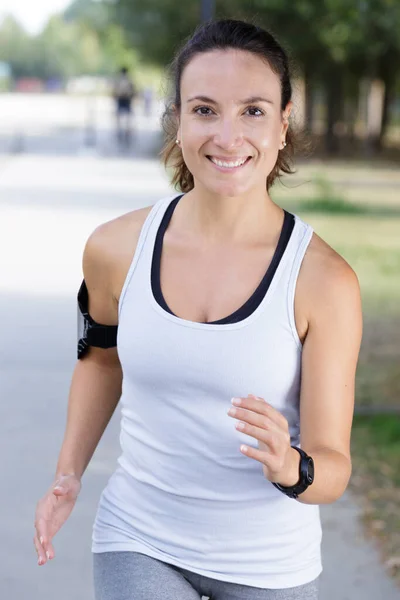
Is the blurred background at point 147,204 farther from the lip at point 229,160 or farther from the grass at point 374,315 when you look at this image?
the lip at point 229,160

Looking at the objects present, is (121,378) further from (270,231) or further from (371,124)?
(371,124)

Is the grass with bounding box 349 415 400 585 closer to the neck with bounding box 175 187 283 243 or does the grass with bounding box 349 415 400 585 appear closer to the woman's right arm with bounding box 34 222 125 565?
the woman's right arm with bounding box 34 222 125 565

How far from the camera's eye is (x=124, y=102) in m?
27.7

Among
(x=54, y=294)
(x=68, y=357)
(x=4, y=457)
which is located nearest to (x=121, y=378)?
(x=4, y=457)

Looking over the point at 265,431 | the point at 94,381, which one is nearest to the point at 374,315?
the point at 94,381

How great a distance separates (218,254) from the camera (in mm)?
2162

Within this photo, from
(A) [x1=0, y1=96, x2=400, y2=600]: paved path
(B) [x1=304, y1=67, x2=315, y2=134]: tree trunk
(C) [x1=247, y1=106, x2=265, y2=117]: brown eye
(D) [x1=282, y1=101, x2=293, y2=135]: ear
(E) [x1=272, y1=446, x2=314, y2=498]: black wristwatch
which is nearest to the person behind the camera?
(E) [x1=272, y1=446, x2=314, y2=498]: black wristwatch

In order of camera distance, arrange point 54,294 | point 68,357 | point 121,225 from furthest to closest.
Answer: point 54,294 → point 68,357 → point 121,225

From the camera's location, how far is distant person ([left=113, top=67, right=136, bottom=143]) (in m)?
27.7

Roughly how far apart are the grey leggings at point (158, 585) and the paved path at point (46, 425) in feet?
5.89

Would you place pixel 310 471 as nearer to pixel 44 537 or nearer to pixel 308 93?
pixel 44 537

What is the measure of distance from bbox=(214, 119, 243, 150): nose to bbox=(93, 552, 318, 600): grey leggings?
0.78m

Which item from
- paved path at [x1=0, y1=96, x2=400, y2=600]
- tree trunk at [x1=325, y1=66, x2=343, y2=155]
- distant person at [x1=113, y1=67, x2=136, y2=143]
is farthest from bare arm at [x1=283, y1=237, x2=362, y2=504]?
tree trunk at [x1=325, y1=66, x2=343, y2=155]

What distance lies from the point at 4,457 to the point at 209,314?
3.24 m
